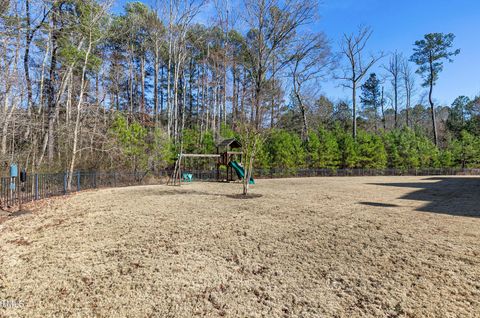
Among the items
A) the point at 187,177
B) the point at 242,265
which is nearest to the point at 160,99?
the point at 187,177

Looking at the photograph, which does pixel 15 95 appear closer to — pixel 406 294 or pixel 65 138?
pixel 65 138

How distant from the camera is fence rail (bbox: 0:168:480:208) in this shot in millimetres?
8641

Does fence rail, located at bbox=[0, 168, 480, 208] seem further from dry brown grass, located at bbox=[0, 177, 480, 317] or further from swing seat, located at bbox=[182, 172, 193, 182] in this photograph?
dry brown grass, located at bbox=[0, 177, 480, 317]

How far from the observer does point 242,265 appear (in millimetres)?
3654

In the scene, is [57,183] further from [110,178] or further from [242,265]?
[242,265]

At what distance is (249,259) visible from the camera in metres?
3.86

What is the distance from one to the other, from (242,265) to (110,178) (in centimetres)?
1301

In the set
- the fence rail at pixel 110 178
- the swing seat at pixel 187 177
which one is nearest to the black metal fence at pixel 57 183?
the fence rail at pixel 110 178

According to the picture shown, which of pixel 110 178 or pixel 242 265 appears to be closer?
pixel 242 265

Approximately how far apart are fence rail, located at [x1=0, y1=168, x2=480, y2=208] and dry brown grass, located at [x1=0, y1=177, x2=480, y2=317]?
2.92 meters

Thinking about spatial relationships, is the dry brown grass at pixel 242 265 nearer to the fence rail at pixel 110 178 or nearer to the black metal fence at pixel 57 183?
the black metal fence at pixel 57 183

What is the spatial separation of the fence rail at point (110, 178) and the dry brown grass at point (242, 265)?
9.57 ft

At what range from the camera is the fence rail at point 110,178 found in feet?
28.3

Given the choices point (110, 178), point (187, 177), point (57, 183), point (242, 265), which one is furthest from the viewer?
point (187, 177)
